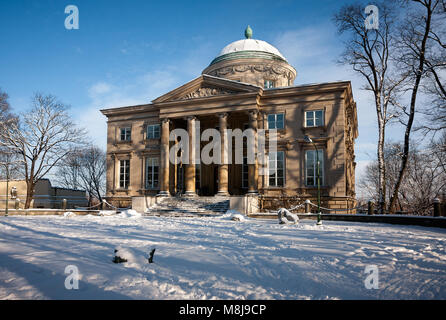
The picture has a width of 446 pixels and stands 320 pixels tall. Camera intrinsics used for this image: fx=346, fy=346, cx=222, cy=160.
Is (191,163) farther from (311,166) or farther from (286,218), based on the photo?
(286,218)

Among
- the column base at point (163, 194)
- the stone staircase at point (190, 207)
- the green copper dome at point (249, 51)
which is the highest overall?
the green copper dome at point (249, 51)

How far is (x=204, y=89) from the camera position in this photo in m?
27.8

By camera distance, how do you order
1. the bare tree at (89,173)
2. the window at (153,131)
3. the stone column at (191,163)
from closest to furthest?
the stone column at (191,163)
the window at (153,131)
the bare tree at (89,173)

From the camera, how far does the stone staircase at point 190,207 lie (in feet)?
78.9

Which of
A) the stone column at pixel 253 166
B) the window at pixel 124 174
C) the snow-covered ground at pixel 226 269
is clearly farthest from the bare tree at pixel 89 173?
the snow-covered ground at pixel 226 269

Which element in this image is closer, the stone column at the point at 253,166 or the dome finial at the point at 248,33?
the stone column at the point at 253,166

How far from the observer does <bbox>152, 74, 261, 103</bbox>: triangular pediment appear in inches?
1048

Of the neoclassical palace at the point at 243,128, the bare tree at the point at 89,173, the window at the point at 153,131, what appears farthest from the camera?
the bare tree at the point at 89,173

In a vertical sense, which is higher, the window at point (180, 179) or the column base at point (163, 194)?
the window at point (180, 179)

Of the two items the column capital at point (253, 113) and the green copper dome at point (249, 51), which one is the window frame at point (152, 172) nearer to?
the column capital at point (253, 113)

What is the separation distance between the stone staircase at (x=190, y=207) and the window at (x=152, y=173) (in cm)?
383

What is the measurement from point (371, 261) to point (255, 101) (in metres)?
19.3

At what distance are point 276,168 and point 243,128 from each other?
198 inches

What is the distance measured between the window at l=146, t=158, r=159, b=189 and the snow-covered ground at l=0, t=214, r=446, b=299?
64.2 ft
